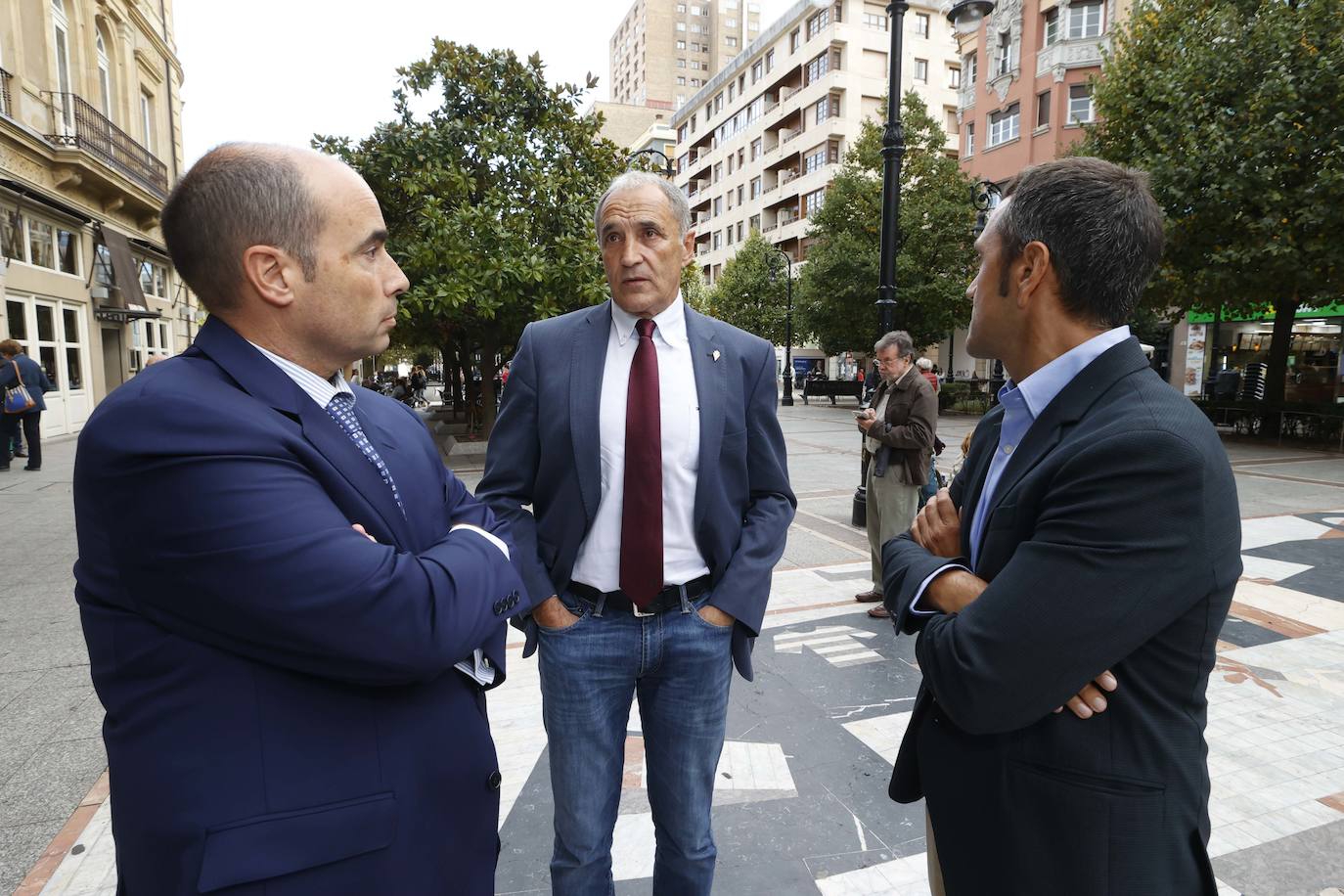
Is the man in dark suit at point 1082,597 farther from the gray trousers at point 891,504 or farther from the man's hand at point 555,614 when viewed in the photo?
the gray trousers at point 891,504

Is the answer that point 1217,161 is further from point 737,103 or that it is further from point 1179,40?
point 737,103

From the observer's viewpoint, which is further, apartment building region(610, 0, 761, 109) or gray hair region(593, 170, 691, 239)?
apartment building region(610, 0, 761, 109)

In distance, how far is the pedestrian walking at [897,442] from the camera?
5.34 meters

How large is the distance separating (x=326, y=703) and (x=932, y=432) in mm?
4893

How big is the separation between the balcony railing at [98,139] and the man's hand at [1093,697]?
21.8m

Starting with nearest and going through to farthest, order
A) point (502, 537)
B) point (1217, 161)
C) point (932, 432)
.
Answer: point (502, 537)
point (932, 432)
point (1217, 161)

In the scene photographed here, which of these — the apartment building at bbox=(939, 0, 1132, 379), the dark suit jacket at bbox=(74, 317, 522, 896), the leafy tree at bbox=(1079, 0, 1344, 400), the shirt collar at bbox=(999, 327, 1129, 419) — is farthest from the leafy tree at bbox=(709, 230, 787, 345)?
the dark suit jacket at bbox=(74, 317, 522, 896)

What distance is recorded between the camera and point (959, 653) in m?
1.34

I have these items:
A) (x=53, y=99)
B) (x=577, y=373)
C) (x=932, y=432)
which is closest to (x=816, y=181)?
(x=53, y=99)

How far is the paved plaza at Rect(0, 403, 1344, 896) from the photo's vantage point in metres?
2.65

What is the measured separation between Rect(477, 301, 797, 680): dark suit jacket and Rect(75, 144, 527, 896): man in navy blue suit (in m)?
0.69

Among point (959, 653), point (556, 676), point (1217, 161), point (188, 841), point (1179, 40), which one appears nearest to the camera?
point (188, 841)

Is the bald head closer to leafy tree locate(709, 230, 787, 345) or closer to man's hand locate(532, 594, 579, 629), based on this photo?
man's hand locate(532, 594, 579, 629)

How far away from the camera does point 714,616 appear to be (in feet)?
6.81
